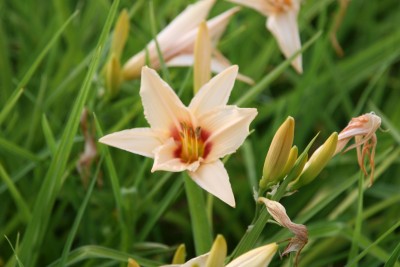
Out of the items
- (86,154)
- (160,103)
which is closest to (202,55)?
(160,103)

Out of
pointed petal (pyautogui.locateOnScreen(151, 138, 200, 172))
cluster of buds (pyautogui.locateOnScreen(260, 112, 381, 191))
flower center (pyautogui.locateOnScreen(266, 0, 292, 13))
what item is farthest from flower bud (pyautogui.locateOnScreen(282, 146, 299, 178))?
flower center (pyautogui.locateOnScreen(266, 0, 292, 13))

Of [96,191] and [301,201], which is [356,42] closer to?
[301,201]

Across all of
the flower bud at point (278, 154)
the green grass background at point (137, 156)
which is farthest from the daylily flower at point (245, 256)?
the green grass background at point (137, 156)

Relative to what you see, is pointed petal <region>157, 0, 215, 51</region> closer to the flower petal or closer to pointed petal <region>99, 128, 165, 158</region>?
the flower petal

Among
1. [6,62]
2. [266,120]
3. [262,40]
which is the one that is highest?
[6,62]

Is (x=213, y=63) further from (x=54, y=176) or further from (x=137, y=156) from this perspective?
(x=54, y=176)

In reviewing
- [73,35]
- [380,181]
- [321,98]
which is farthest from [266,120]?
[73,35]
